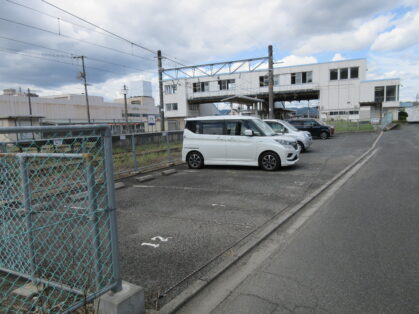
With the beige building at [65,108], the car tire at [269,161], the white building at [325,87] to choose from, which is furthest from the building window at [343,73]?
the car tire at [269,161]

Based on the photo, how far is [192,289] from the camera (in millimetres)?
3154

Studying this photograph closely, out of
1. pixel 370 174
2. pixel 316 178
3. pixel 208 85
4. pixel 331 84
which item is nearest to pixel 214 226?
pixel 316 178

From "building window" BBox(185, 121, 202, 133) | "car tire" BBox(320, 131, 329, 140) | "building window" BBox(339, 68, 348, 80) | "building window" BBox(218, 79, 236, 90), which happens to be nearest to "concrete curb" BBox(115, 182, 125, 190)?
"building window" BBox(185, 121, 202, 133)

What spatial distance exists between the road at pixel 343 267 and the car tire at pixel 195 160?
576 centimetres

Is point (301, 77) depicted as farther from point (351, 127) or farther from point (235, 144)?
point (235, 144)

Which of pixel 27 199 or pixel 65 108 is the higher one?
pixel 65 108

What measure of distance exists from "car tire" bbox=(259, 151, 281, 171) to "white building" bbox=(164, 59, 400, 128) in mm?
30845

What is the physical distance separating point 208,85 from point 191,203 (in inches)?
1930

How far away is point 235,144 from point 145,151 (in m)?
3.72

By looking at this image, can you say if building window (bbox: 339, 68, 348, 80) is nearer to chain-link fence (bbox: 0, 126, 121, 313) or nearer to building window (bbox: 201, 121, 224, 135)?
building window (bbox: 201, 121, 224, 135)

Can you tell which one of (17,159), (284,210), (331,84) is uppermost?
(331,84)

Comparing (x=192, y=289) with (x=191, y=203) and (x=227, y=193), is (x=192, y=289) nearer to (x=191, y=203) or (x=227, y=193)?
(x=191, y=203)

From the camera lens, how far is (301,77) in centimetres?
4744

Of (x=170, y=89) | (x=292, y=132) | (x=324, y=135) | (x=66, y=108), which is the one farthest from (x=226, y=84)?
(x=292, y=132)
